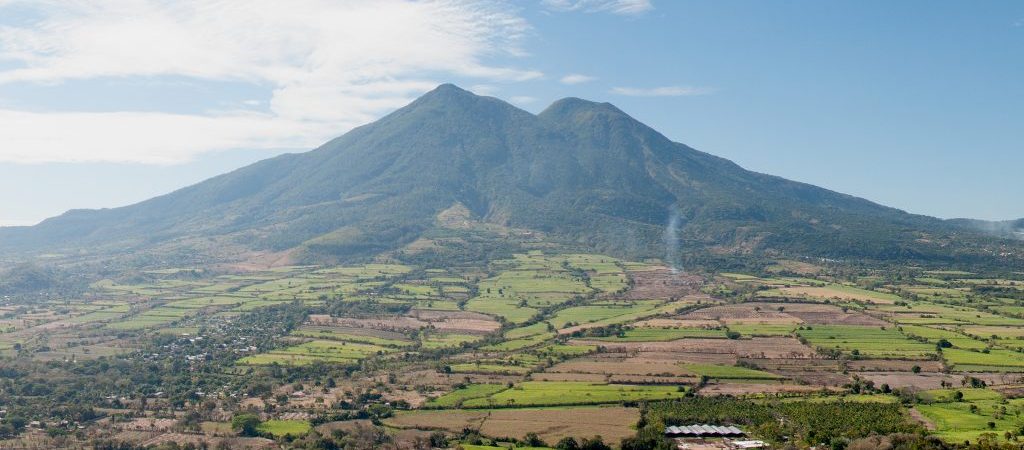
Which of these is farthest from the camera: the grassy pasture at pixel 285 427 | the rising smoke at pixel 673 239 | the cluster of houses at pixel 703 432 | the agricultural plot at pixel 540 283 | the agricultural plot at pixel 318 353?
the rising smoke at pixel 673 239

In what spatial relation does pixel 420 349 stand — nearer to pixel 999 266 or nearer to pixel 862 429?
pixel 862 429

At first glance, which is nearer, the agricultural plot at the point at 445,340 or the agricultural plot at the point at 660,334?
the agricultural plot at the point at 445,340

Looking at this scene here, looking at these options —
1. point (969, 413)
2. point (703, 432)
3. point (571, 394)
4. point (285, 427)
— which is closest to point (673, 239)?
point (571, 394)

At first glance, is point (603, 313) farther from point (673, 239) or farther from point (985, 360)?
point (673, 239)

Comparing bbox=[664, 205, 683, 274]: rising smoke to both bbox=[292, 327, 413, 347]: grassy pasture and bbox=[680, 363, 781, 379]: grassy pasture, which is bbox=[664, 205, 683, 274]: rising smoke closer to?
bbox=[292, 327, 413, 347]: grassy pasture

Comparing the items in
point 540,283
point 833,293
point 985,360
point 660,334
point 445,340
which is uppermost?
point 833,293

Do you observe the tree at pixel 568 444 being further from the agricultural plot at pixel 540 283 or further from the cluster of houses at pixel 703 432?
the agricultural plot at pixel 540 283

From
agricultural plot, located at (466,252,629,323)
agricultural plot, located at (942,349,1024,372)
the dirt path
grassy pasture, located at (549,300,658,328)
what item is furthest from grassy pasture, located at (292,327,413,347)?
agricultural plot, located at (942,349,1024,372)

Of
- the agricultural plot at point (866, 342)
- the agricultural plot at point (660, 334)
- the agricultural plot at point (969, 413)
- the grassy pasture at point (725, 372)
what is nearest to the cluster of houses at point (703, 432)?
the agricultural plot at point (969, 413)
